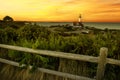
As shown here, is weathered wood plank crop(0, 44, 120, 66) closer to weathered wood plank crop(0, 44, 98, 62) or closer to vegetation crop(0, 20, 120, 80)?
weathered wood plank crop(0, 44, 98, 62)

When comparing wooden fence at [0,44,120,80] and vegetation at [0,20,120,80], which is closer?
wooden fence at [0,44,120,80]

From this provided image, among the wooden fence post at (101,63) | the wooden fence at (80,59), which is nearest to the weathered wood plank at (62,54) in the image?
the wooden fence at (80,59)

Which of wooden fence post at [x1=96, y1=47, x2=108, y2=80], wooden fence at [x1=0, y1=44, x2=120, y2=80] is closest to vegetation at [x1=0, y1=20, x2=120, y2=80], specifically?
wooden fence at [x1=0, y1=44, x2=120, y2=80]

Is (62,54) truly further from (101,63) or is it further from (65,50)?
(101,63)

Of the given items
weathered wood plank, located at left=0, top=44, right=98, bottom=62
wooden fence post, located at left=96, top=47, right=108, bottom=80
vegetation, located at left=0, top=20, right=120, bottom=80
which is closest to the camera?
wooden fence post, located at left=96, top=47, right=108, bottom=80

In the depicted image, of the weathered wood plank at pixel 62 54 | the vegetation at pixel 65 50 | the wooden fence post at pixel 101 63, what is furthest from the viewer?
the vegetation at pixel 65 50

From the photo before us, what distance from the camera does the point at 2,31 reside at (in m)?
8.04

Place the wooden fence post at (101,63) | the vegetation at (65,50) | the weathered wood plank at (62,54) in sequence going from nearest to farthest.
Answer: the wooden fence post at (101,63), the weathered wood plank at (62,54), the vegetation at (65,50)

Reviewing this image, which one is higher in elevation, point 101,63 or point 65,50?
point 65,50

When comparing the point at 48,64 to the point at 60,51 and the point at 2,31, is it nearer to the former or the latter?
the point at 60,51

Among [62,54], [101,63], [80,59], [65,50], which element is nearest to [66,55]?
[62,54]

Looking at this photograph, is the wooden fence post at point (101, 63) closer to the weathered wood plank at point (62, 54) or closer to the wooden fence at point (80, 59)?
the wooden fence at point (80, 59)

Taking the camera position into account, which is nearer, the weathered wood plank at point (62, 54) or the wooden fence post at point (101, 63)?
the wooden fence post at point (101, 63)

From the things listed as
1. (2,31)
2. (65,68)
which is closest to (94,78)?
(65,68)
